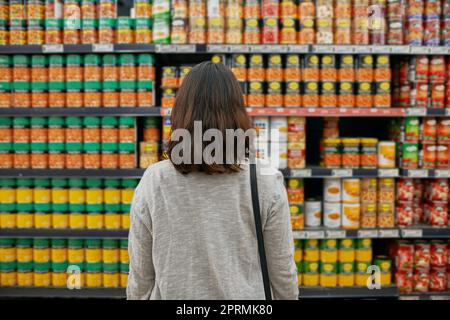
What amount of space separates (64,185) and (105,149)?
0.42 meters

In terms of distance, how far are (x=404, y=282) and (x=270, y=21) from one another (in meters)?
2.15

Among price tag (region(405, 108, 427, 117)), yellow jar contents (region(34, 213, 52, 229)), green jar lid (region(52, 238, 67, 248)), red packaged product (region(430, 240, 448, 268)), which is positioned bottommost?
red packaged product (region(430, 240, 448, 268))

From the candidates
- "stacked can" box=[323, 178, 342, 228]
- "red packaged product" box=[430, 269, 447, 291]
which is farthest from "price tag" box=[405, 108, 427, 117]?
"red packaged product" box=[430, 269, 447, 291]

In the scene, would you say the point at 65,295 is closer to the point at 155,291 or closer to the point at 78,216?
the point at 78,216

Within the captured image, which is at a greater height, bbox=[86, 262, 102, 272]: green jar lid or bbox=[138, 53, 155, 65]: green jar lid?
bbox=[138, 53, 155, 65]: green jar lid

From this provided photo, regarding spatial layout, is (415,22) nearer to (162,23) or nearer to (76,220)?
(162,23)

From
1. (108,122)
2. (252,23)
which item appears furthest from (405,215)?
(108,122)

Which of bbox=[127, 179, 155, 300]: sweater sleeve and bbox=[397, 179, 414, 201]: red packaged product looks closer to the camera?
bbox=[127, 179, 155, 300]: sweater sleeve

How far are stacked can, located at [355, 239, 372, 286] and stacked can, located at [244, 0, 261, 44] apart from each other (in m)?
1.67

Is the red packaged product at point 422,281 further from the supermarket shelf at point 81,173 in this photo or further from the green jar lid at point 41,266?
the green jar lid at point 41,266

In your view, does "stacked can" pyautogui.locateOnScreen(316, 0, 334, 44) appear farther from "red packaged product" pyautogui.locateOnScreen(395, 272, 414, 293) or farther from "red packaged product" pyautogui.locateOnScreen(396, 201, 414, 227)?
"red packaged product" pyautogui.locateOnScreen(395, 272, 414, 293)

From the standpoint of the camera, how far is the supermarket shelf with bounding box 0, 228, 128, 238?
335 cm

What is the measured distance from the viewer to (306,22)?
3.30 metres

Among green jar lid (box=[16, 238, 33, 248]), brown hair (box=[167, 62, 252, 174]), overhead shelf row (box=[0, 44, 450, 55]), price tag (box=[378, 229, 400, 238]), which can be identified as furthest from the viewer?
green jar lid (box=[16, 238, 33, 248])
